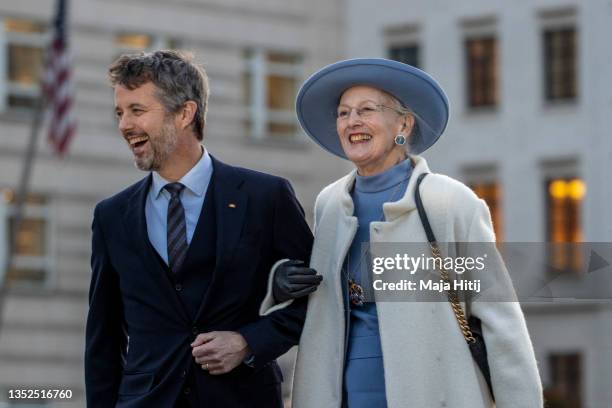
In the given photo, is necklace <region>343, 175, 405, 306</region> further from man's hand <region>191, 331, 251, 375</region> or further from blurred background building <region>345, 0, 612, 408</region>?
blurred background building <region>345, 0, 612, 408</region>

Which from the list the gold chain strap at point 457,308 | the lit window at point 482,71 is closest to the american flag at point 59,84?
the lit window at point 482,71

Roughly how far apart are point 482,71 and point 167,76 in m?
31.6

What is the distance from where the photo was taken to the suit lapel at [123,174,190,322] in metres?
8.69

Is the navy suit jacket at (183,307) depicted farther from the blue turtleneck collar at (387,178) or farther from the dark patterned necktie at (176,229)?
the blue turtleneck collar at (387,178)

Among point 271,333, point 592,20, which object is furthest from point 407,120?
point 592,20

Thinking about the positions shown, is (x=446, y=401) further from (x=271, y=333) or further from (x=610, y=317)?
(x=610, y=317)

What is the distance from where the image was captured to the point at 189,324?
28.4 feet

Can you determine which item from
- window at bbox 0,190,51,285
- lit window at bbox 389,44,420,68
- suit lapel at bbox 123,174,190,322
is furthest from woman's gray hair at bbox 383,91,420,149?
lit window at bbox 389,44,420,68

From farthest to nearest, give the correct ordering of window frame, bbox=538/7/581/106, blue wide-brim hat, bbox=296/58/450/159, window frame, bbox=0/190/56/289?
window frame, bbox=538/7/581/106
window frame, bbox=0/190/56/289
blue wide-brim hat, bbox=296/58/450/159

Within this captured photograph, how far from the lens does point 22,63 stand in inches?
1414

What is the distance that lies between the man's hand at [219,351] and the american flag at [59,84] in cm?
2151

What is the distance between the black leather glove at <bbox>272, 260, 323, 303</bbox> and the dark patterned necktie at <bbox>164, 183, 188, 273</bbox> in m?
0.39

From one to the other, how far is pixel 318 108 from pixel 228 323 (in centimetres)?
105

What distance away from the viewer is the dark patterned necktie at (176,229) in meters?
8.74
